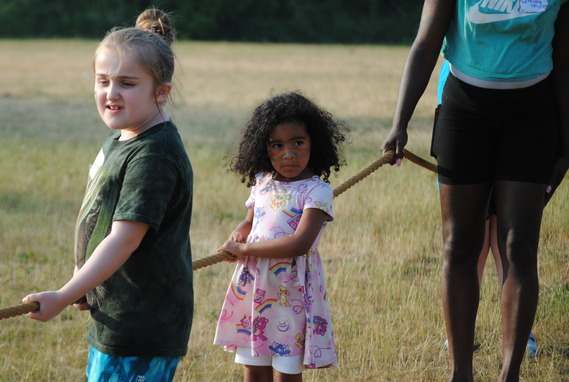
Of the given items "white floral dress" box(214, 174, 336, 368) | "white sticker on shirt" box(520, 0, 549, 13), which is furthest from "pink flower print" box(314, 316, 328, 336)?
"white sticker on shirt" box(520, 0, 549, 13)

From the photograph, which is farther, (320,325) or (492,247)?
(492,247)

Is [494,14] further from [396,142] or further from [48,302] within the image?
[48,302]

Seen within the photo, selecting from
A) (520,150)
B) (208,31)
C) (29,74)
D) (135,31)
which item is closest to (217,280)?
(520,150)

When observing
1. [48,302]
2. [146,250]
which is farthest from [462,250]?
[48,302]

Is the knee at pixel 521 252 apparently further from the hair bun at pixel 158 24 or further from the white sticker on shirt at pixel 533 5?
the hair bun at pixel 158 24

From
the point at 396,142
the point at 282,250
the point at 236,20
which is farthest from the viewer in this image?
the point at 236,20

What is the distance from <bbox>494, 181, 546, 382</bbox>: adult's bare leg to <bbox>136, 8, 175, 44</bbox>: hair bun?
4.92 ft

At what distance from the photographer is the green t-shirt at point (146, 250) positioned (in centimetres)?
275

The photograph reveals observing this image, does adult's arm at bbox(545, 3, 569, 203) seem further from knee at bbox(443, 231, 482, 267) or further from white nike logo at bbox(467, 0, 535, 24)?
knee at bbox(443, 231, 482, 267)

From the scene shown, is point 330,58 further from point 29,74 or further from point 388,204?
point 388,204

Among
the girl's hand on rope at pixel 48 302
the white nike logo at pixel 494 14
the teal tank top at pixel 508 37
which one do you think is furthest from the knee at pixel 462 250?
the girl's hand on rope at pixel 48 302

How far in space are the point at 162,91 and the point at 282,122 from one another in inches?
34.0

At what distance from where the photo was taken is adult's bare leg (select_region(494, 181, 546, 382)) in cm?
362

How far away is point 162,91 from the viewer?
9.65ft
